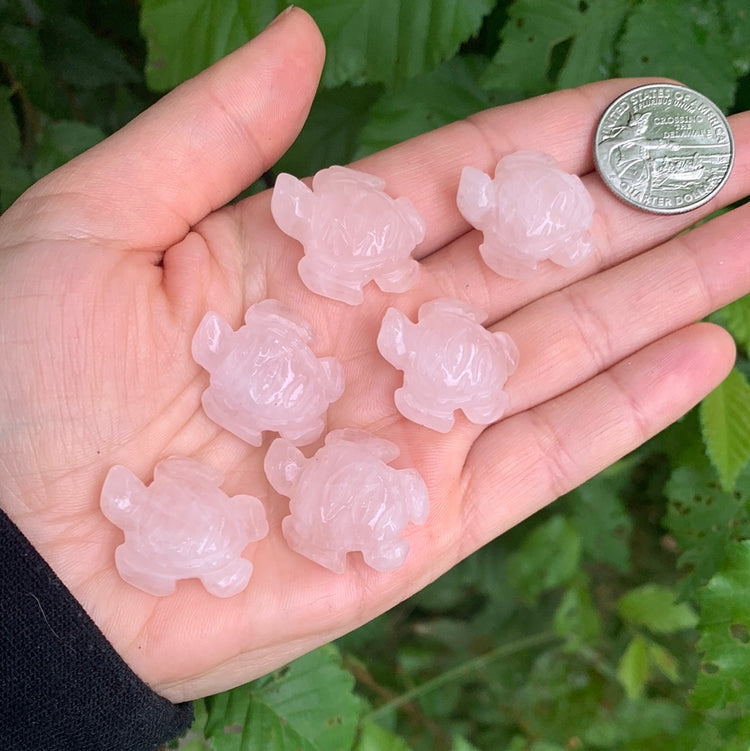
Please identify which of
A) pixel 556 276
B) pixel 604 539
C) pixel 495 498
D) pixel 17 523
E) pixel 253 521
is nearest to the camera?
pixel 17 523

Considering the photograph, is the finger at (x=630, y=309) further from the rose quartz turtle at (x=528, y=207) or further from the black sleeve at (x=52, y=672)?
the black sleeve at (x=52, y=672)

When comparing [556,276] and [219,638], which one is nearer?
[219,638]

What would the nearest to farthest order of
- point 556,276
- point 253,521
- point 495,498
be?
point 253,521 < point 495,498 < point 556,276

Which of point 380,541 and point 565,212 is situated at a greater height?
point 565,212

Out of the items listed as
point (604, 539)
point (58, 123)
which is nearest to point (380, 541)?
point (604, 539)

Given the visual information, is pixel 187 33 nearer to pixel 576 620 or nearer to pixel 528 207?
pixel 528 207

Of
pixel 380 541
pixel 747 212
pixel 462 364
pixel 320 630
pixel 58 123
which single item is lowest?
pixel 320 630

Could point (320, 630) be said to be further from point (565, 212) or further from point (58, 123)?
point (58, 123)
